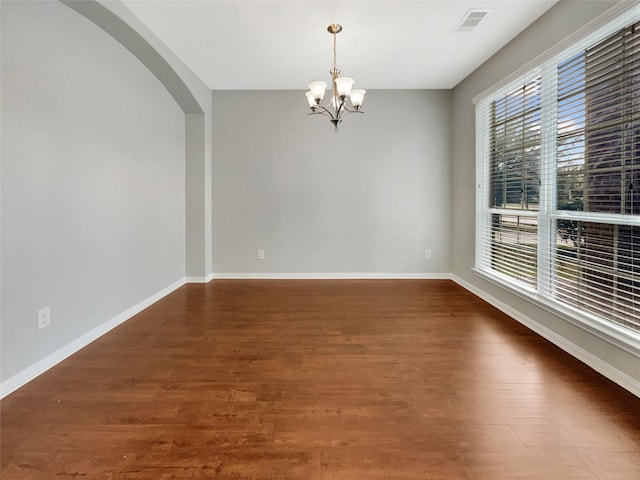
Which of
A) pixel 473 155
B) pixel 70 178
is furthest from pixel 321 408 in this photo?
pixel 473 155

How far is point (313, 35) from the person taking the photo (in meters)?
2.98

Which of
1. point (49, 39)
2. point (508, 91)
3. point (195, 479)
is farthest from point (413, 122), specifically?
point (195, 479)

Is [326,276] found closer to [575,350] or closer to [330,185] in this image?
[330,185]

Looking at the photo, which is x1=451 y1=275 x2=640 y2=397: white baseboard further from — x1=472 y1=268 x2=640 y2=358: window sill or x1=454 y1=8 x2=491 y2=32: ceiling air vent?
x1=454 y1=8 x2=491 y2=32: ceiling air vent

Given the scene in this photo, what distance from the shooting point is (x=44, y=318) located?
6.98 feet

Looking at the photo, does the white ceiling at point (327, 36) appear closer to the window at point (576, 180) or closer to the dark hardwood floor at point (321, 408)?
the window at point (576, 180)

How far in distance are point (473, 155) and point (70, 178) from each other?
13.3ft

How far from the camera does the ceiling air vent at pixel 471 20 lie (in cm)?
263

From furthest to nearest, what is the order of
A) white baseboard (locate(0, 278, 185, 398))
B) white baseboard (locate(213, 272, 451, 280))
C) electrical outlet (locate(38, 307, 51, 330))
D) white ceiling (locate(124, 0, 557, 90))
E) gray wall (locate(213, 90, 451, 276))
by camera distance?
white baseboard (locate(213, 272, 451, 280)) < gray wall (locate(213, 90, 451, 276)) < white ceiling (locate(124, 0, 557, 90)) < electrical outlet (locate(38, 307, 51, 330)) < white baseboard (locate(0, 278, 185, 398))

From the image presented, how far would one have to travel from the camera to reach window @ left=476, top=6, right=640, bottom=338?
1979 mm

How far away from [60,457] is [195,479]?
0.64 metres

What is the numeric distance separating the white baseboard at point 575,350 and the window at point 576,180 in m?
0.23

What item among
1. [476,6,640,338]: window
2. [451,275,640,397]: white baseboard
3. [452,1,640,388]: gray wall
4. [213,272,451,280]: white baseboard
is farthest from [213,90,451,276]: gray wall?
[451,275,640,397]: white baseboard

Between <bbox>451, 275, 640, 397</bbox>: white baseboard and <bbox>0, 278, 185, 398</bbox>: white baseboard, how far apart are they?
11.8ft
